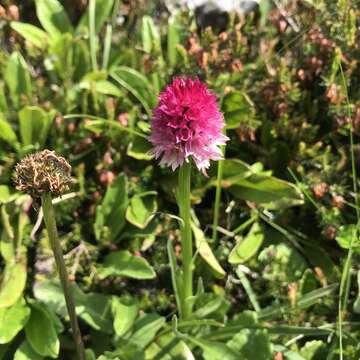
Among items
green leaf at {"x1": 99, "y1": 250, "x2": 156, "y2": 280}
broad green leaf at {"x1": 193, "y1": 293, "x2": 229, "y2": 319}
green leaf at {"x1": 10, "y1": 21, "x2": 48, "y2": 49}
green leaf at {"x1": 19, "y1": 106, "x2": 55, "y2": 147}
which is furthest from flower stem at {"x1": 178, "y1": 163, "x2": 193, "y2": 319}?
green leaf at {"x1": 10, "y1": 21, "x2": 48, "y2": 49}

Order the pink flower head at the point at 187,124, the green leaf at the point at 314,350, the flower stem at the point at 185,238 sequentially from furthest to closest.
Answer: the green leaf at the point at 314,350 < the flower stem at the point at 185,238 < the pink flower head at the point at 187,124

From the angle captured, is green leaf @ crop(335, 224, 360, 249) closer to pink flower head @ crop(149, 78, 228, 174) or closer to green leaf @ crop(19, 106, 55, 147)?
pink flower head @ crop(149, 78, 228, 174)

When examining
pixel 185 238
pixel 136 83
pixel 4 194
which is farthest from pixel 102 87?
pixel 185 238

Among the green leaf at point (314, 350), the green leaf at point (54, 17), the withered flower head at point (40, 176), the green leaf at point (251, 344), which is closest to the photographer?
the withered flower head at point (40, 176)

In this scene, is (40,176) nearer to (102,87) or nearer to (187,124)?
(187,124)

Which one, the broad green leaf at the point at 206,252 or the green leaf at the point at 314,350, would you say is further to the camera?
the broad green leaf at the point at 206,252

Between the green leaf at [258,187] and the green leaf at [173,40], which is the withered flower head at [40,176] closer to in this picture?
the green leaf at [258,187]

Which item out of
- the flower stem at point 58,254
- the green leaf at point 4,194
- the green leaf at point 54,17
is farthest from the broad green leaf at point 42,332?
the green leaf at point 54,17

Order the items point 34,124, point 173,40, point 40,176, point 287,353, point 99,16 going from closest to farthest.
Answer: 1. point 40,176
2. point 287,353
3. point 34,124
4. point 173,40
5. point 99,16
